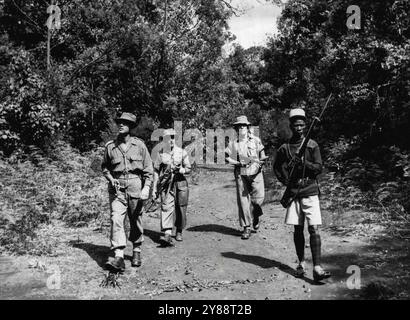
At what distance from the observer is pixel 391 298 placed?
4965mm

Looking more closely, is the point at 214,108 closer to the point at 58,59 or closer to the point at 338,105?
the point at 58,59

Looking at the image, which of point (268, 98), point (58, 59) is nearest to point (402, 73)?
point (58, 59)

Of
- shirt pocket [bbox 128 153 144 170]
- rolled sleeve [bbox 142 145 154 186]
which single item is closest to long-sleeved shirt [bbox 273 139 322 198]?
rolled sleeve [bbox 142 145 154 186]

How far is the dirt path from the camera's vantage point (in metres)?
5.45

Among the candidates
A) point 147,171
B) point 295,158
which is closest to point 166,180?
point 147,171

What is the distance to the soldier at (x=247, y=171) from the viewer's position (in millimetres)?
8078

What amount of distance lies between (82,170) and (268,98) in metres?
23.1

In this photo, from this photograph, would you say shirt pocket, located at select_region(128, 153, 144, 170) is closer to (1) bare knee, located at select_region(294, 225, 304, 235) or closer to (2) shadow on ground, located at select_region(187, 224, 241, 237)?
(1) bare knee, located at select_region(294, 225, 304, 235)

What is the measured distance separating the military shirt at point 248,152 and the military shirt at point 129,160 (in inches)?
83.6

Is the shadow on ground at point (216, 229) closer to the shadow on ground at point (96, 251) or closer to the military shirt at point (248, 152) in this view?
the military shirt at point (248, 152)

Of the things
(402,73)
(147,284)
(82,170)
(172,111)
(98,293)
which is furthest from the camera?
(172,111)

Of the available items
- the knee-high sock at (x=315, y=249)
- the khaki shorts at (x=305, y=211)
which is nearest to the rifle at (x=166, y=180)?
the khaki shorts at (x=305, y=211)
